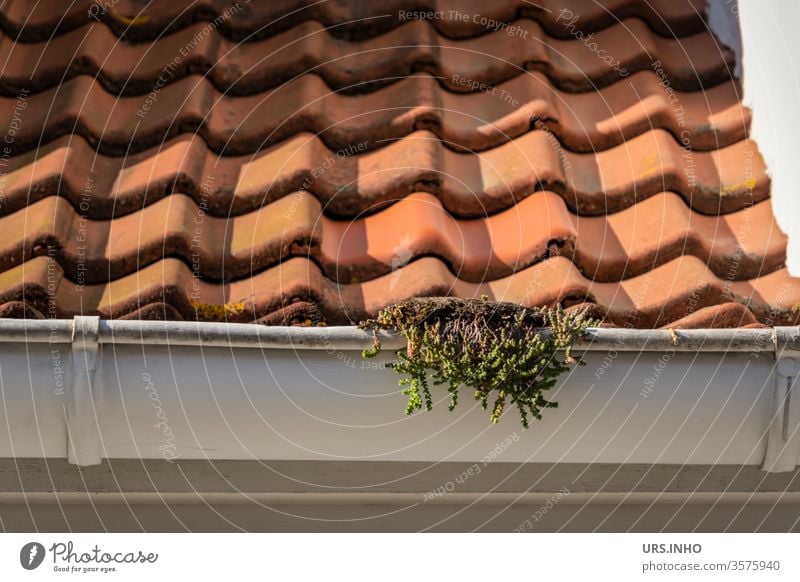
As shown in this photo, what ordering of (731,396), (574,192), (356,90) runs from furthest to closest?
(356,90) → (574,192) → (731,396)

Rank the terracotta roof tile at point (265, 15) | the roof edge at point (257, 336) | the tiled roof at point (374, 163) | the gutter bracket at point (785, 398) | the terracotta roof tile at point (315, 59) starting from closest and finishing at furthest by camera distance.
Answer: the roof edge at point (257, 336) → the gutter bracket at point (785, 398) → the tiled roof at point (374, 163) → the terracotta roof tile at point (315, 59) → the terracotta roof tile at point (265, 15)

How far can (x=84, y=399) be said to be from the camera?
2346 mm

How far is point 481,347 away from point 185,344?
1.95 ft

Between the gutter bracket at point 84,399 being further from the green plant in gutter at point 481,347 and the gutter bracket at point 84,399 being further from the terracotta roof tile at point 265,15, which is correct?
the terracotta roof tile at point 265,15

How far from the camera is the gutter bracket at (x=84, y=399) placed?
2.31 metres

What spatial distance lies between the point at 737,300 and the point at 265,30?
4.98 feet

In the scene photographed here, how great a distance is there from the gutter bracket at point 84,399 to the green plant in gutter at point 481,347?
541mm

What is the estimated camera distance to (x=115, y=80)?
3203mm

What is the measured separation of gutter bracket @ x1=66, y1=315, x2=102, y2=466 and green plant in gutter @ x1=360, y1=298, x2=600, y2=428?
0.54m

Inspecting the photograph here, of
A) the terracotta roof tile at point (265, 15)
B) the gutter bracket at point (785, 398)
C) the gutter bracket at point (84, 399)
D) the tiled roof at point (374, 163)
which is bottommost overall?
the gutter bracket at point (785, 398)

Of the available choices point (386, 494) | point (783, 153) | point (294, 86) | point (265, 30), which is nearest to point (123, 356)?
point (386, 494)

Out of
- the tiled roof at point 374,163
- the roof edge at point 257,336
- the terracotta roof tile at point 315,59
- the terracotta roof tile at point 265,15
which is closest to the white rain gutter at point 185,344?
the roof edge at point 257,336

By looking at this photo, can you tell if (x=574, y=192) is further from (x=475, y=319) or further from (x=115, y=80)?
(x=115, y=80)

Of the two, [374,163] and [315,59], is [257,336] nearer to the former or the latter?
[374,163]
